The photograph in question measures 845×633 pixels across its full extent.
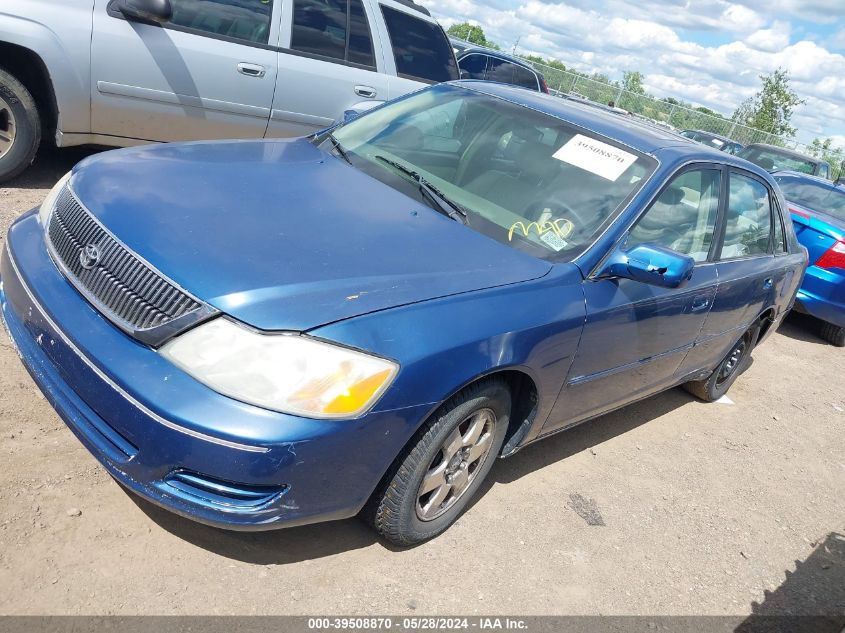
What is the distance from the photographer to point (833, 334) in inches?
314

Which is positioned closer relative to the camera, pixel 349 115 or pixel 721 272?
pixel 721 272

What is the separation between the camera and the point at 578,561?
3275 mm

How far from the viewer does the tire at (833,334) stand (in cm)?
790

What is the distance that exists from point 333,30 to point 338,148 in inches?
117

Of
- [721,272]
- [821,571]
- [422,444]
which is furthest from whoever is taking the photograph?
[721,272]

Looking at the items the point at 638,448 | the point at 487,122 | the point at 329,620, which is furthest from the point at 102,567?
the point at 638,448

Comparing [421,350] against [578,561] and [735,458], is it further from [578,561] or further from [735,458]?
[735,458]

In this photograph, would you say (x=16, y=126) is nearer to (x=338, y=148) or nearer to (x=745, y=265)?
(x=338, y=148)

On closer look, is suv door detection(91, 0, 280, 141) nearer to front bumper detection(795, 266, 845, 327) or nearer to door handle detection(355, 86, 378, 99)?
door handle detection(355, 86, 378, 99)

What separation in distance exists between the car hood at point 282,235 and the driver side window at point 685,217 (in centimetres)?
75

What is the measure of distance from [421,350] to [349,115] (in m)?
2.46

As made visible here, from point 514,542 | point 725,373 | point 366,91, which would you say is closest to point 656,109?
point 366,91

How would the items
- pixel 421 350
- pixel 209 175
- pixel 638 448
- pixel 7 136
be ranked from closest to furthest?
pixel 421 350, pixel 209 175, pixel 638 448, pixel 7 136

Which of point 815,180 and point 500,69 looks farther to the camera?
point 500,69
